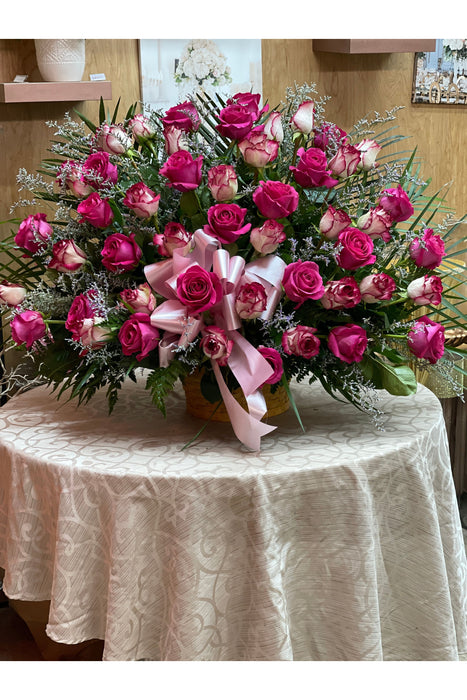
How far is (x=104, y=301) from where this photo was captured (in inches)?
55.2

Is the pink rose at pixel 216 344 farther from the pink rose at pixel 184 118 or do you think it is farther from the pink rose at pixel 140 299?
the pink rose at pixel 184 118

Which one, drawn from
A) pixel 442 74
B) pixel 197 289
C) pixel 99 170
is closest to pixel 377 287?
pixel 197 289

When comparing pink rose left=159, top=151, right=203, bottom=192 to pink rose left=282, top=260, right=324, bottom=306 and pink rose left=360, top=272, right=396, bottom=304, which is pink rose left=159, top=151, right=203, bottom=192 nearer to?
pink rose left=282, top=260, right=324, bottom=306

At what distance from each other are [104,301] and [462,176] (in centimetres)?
228

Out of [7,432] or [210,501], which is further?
[7,432]

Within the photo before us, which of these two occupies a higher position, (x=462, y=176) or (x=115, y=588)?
(x=462, y=176)

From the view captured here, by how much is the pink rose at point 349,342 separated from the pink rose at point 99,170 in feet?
1.53

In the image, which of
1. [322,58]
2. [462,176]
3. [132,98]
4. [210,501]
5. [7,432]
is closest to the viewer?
[210,501]

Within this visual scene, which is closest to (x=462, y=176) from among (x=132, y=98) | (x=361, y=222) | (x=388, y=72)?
(x=388, y=72)

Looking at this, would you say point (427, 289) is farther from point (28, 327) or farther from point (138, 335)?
point (28, 327)

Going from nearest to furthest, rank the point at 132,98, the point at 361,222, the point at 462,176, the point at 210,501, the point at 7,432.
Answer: the point at 210,501
the point at 361,222
the point at 7,432
the point at 132,98
the point at 462,176

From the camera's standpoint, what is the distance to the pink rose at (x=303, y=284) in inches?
52.7

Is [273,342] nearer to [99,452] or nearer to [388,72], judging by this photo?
[99,452]

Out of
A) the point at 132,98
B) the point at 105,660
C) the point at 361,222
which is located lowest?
the point at 105,660
